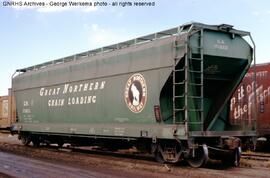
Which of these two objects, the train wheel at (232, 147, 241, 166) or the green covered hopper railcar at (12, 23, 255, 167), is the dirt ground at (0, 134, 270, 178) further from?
the green covered hopper railcar at (12, 23, 255, 167)

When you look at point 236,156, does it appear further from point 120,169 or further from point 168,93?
point 120,169

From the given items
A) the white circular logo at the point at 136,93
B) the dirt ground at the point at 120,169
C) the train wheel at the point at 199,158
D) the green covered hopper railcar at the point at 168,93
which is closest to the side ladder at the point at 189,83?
the green covered hopper railcar at the point at 168,93

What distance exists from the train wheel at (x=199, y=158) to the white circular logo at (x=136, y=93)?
217cm

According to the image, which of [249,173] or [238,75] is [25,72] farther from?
[249,173]

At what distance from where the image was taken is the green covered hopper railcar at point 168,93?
11.3m

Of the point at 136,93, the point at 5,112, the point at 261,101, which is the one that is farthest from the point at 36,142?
the point at 5,112

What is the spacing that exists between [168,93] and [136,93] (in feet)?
4.11

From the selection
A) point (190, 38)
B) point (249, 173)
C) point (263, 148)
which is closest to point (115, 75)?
point (190, 38)

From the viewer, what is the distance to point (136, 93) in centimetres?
1278

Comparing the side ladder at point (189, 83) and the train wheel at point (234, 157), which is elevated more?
the side ladder at point (189, 83)

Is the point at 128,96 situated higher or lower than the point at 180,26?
lower

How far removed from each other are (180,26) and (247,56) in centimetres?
232

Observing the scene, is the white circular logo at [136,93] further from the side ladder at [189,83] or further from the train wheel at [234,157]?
the train wheel at [234,157]

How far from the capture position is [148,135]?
12016mm
